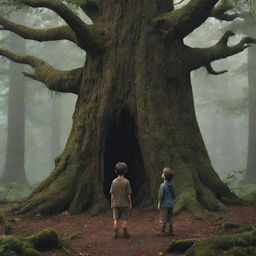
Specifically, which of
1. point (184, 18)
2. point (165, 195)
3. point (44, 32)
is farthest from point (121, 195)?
point (44, 32)

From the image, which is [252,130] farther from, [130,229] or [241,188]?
[130,229]

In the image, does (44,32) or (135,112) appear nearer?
(135,112)

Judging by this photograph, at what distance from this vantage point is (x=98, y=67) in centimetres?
1097

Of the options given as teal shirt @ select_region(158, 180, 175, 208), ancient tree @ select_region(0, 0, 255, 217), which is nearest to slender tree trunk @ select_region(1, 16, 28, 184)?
ancient tree @ select_region(0, 0, 255, 217)

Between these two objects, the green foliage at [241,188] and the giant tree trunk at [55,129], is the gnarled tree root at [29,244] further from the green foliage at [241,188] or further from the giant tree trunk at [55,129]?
the giant tree trunk at [55,129]

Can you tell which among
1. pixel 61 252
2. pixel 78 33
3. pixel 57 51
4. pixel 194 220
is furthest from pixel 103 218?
pixel 57 51

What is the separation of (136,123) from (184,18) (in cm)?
269

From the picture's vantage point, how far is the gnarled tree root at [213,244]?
6.10 meters

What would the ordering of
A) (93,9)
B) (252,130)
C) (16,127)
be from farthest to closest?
(16,127), (252,130), (93,9)

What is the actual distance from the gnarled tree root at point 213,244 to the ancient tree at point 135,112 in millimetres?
2900

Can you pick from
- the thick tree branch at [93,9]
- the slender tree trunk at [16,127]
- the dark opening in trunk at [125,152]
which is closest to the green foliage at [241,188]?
the dark opening in trunk at [125,152]

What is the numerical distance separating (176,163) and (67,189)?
253cm

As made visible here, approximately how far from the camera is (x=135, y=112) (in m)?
10.6

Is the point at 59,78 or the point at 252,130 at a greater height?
the point at 59,78
